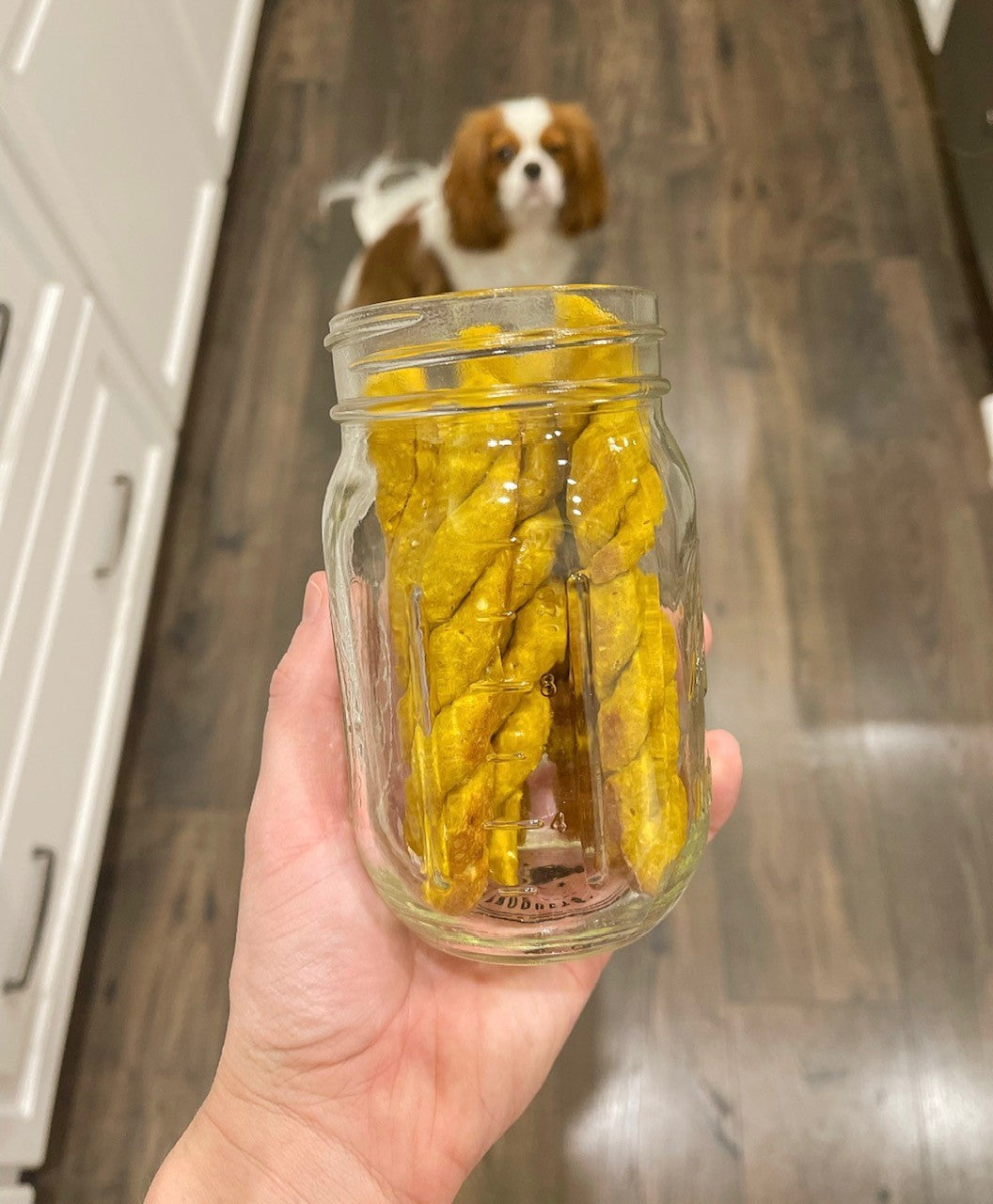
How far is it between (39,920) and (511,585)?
695 millimetres

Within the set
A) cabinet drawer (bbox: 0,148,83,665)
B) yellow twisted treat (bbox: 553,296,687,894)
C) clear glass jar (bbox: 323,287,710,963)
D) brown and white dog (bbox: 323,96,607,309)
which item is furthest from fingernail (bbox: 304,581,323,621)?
brown and white dog (bbox: 323,96,607,309)

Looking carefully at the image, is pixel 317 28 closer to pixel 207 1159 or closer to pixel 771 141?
pixel 771 141

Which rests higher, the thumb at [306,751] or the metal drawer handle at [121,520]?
the metal drawer handle at [121,520]

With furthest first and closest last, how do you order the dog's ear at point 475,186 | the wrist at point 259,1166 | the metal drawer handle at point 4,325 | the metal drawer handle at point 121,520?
the dog's ear at point 475,186, the metal drawer handle at point 121,520, the metal drawer handle at point 4,325, the wrist at point 259,1166

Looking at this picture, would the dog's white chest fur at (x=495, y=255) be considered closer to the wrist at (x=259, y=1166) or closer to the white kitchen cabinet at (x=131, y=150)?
the white kitchen cabinet at (x=131, y=150)

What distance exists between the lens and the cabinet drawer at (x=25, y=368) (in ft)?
2.76

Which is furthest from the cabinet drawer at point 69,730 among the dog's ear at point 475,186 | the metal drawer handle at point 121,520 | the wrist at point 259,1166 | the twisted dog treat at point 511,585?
the twisted dog treat at point 511,585

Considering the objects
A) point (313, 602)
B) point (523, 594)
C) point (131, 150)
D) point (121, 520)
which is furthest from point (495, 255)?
Result: point (523, 594)

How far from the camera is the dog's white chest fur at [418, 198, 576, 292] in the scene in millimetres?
1242

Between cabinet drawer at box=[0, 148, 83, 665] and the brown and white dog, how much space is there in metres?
0.42

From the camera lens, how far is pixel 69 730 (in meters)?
0.95

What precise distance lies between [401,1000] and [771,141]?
4.91ft

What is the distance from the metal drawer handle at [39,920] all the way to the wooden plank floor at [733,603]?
176 mm

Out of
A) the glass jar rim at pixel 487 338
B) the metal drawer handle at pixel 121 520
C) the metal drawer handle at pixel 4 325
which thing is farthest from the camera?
the metal drawer handle at pixel 121 520
